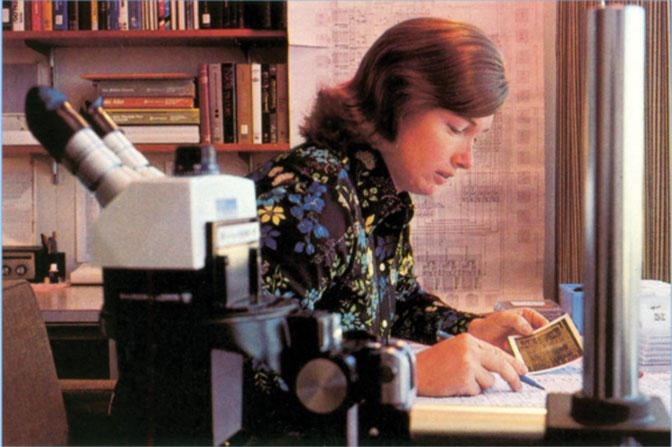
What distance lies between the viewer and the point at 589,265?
1.50 feet

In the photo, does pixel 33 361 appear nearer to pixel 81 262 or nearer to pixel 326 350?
pixel 326 350

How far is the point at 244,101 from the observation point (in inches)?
93.2

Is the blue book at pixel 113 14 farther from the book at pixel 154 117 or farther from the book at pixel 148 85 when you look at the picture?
the book at pixel 154 117

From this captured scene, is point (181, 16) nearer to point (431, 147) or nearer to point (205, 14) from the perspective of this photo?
point (205, 14)

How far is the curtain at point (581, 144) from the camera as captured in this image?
6.12ft

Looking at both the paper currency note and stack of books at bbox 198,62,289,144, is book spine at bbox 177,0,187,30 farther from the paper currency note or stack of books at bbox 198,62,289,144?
the paper currency note

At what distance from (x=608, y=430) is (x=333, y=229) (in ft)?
2.11

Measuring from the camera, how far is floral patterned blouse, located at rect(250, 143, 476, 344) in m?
1.01

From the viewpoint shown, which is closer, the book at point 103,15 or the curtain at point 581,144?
the curtain at point 581,144

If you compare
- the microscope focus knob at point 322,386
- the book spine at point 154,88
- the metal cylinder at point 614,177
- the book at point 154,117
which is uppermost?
the book spine at point 154,88

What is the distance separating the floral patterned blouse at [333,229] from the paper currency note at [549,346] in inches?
10.9

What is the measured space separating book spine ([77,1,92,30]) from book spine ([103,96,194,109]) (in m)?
0.28

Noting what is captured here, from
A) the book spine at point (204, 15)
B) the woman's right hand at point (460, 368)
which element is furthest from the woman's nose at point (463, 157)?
the book spine at point (204, 15)

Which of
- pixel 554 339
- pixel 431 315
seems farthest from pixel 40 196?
pixel 554 339
